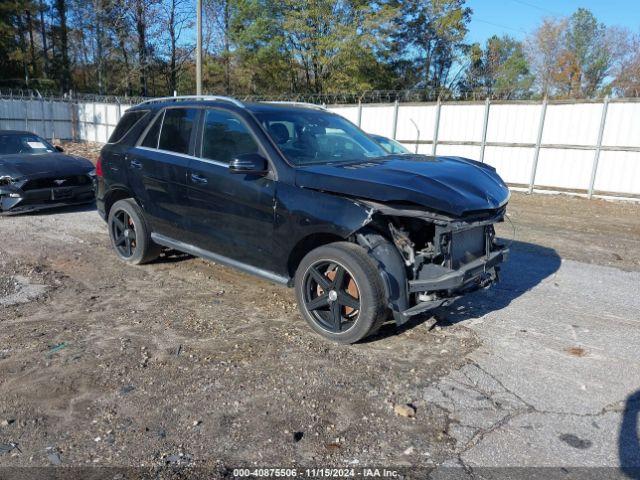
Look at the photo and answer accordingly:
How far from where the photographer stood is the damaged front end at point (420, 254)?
11.9ft

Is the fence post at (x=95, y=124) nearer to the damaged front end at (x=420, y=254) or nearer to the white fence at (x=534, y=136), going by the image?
the white fence at (x=534, y=136)

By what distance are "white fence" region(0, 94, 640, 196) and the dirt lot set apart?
1101 cm

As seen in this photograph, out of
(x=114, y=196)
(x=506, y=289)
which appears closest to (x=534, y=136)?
(x=506, y=289)

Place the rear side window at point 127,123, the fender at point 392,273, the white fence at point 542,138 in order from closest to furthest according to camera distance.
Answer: the fender at point 392,273
the rear side window at point 127,123
the white fence at point 542,138

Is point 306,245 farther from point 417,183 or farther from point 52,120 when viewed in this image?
point 52,120

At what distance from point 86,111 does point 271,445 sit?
93.2ft

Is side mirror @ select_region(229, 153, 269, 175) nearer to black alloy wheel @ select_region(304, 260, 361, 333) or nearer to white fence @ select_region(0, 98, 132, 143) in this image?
black alloy wheel @ select_region(304, 260, 361, 333)

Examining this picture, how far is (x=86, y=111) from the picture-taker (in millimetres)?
26922

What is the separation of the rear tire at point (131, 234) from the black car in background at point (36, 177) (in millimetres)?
3048

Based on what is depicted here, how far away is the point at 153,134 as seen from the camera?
5.54m

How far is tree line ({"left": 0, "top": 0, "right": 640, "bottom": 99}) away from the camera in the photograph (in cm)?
3372

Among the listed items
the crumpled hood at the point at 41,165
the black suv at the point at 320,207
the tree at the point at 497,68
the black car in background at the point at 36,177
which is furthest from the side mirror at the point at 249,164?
the tree at the point at 497,68

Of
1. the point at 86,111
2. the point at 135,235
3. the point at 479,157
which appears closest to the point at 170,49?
the point at 86,111

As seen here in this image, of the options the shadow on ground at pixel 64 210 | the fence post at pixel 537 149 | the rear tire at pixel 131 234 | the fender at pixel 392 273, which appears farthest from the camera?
the fence post at pixel 537 149
